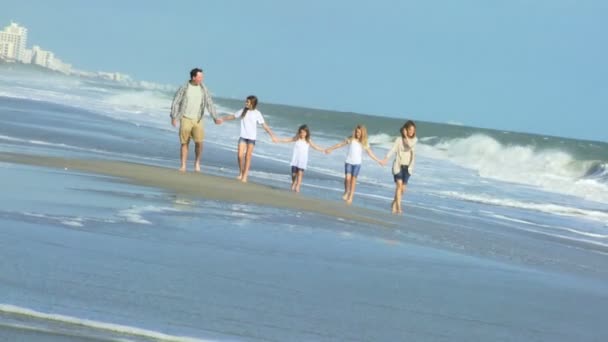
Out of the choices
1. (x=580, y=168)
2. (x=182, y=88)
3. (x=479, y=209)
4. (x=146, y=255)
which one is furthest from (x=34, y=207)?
(x=580, y=168)

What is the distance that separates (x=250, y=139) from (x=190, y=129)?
111cm

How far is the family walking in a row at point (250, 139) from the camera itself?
16.4m

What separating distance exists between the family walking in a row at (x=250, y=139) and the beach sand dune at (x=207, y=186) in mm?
605

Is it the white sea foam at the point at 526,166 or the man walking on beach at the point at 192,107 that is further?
the white sea foam at the point at 526,166

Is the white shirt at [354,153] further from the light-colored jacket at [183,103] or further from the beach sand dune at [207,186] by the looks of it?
the light-colored jacket at [183,103]

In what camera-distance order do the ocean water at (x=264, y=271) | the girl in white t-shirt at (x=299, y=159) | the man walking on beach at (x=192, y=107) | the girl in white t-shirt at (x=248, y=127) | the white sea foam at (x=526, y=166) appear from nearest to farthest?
the ocean water at (x=264, y=271) → the man walking on beach at (x=192, y=107) → the girl in white t-shirt at (x=248, y=127) → the girl in white t-shirt at (x=299, y=159) → the white sea foam at (x=526, y=166)

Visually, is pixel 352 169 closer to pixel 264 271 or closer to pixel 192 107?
pixel 192 107

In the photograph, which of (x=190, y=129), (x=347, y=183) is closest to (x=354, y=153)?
(x=347, y=183)

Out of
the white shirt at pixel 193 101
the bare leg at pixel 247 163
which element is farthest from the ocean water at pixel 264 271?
the white shirt at pixel 193 101

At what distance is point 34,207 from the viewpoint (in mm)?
9977

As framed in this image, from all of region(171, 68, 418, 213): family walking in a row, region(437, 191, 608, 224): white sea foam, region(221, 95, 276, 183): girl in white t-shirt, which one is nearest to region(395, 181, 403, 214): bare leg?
region(171, 68, 418, 213): family walking in a row

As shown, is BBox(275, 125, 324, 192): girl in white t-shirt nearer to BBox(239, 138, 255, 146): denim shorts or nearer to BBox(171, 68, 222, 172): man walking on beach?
BBox(239, 138, 255, 146): denim shorts

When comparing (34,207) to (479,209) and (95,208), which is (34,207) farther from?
(479,209)

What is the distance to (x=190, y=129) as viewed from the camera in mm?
16672
